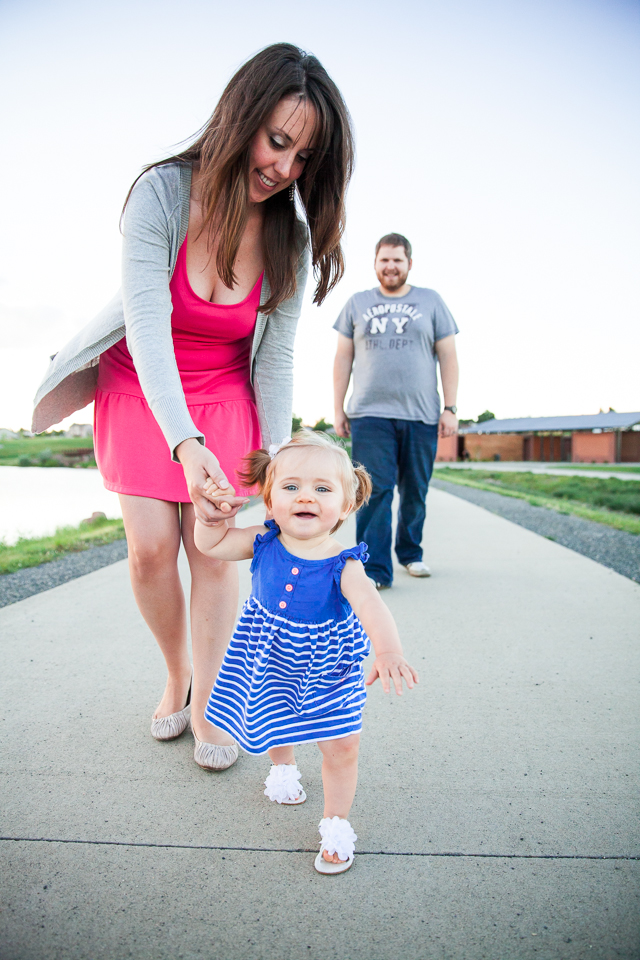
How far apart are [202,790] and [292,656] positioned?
0.52 m

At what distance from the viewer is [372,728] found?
2.15 meters

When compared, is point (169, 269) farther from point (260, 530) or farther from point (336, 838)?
point (336, 838)

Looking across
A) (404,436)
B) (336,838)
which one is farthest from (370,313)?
(336,838)

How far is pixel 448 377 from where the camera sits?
4.37 metres

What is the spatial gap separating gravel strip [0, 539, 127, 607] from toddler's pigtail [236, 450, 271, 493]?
8.49 ft

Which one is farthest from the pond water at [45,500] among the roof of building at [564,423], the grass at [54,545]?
the roof of building at [564,423]

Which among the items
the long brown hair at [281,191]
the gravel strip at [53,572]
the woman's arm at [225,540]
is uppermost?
the long brown hair at [281,191]

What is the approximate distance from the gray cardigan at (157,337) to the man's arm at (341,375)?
228 centimetres

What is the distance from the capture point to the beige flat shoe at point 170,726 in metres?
2.04

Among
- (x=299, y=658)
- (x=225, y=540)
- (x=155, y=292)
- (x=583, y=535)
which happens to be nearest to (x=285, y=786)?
(x=299, y=658)

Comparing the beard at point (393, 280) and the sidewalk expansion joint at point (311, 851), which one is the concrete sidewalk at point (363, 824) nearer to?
the sidewalk expansion joint at point (311, 851)

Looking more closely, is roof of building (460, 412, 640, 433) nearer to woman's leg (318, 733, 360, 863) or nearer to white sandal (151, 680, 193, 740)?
white sandal (151, 680, 193, 740)

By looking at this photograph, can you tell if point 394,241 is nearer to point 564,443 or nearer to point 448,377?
point 448,377

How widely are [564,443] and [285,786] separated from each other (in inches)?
1985
